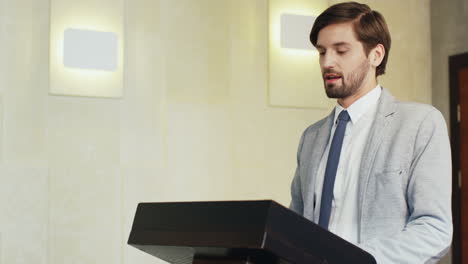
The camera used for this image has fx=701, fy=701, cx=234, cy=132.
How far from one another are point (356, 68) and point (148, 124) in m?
2.94

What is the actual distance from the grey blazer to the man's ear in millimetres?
96

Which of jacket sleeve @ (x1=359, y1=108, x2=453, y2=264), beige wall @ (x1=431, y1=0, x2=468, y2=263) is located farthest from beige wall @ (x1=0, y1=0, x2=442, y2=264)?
jacket sleeve @ (x1=359, y1=108, x2=453, y2=264)

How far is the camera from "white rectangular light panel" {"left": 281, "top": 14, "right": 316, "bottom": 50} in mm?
5375

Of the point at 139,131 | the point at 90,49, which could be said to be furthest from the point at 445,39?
the point at 90,49

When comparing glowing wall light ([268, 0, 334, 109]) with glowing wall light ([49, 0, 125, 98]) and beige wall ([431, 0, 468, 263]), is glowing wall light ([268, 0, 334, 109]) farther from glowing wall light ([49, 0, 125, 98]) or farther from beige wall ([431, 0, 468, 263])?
glowing wall light ([49, 0, 125, 98])

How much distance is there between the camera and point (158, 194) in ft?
16.1

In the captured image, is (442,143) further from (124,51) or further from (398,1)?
(398,1)

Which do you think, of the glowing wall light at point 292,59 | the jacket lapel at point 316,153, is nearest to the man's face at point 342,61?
the jacket lapel at point 316,153

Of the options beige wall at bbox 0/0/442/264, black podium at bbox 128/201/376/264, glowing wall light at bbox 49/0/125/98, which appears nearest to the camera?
black podium at bbox 128/201/376/264

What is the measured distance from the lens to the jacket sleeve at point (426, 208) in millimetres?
1717

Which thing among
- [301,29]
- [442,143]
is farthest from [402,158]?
[301,29]

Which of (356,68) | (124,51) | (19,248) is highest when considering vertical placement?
(124,51)

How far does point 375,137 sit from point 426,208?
314 mm

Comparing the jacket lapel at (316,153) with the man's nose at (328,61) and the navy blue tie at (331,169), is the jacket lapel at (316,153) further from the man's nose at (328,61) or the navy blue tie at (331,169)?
the man's nose at (328,61)
